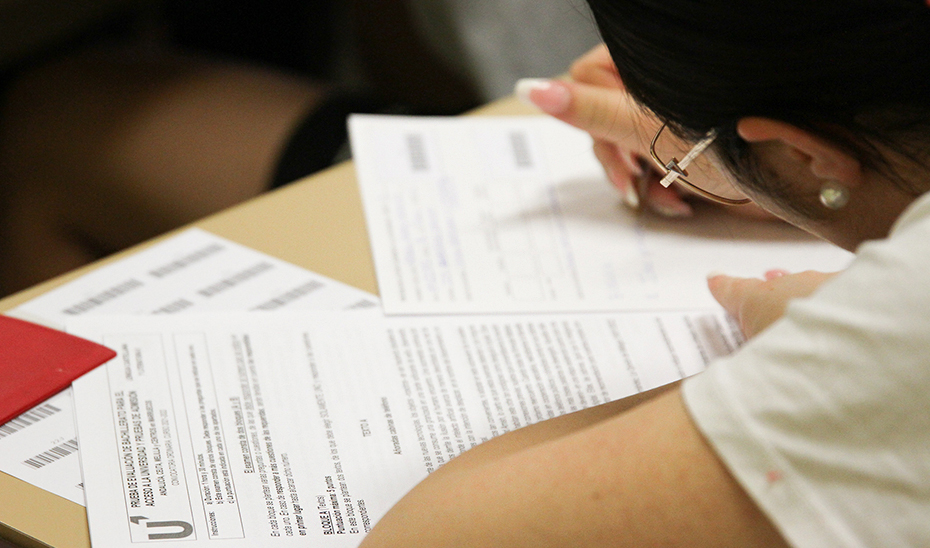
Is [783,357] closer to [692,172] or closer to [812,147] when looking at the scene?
[812,147]

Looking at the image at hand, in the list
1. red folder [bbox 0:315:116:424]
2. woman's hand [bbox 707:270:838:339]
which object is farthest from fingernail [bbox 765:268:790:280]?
red folder [bbox 0:315:116:424]

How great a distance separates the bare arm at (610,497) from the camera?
0.34 meters

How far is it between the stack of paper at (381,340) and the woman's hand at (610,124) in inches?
0.9

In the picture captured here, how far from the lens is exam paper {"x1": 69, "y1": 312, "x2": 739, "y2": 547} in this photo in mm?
463

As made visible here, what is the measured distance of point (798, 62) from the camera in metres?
0.35

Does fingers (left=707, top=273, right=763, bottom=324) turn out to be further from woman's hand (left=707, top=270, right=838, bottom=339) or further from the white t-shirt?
the white t-shirt

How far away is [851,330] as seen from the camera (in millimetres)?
301

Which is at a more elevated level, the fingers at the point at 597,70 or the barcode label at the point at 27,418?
the fingers at the point at 597,70

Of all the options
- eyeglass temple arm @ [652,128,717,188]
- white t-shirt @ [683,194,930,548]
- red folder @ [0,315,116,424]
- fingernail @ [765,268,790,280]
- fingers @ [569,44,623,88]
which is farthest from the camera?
fingers @ [569,44,623,88]

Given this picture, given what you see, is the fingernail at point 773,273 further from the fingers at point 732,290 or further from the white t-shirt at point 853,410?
the white t-shirt at point 853,410

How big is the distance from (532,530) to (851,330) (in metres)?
0.16

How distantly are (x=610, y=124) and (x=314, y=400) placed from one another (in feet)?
1.20

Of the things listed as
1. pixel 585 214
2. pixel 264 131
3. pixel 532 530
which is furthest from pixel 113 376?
pixel 264 131

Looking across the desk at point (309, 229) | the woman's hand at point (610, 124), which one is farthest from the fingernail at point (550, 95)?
the desk at point (309, 229)
